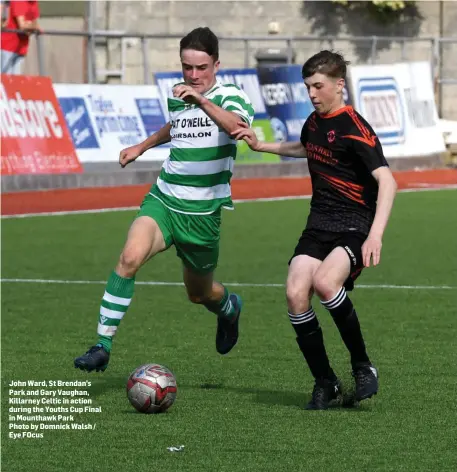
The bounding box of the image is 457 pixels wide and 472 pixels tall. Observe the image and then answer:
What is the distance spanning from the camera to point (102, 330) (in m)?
8.21

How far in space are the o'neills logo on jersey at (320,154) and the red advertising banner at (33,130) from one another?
12.3 meters

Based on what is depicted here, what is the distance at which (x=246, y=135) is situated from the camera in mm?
8031

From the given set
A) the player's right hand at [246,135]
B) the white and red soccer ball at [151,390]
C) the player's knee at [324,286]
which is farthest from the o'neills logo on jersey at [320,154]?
the white and red soccer ball at [151,390]

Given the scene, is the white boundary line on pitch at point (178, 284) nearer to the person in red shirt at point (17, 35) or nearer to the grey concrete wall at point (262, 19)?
the person in red shirt at point (17, 35)

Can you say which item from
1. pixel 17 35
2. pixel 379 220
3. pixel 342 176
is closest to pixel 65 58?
pixel 17 35

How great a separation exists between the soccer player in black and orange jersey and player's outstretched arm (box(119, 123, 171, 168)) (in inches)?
54.4

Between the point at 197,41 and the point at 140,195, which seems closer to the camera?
the point at 197,41

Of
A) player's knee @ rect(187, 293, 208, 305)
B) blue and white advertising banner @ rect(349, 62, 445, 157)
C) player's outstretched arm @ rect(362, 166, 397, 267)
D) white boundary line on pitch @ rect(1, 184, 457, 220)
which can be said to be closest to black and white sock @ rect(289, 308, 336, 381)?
player's outstretched arm @ rect(362, 166, 397, 267)

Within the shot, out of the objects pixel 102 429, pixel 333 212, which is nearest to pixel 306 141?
pixel 333 212

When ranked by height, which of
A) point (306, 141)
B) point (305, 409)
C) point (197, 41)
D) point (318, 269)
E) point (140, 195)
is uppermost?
point (197, 41)

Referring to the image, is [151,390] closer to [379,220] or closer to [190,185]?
[379,220]

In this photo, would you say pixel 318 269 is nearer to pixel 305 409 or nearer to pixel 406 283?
pixel 305 409

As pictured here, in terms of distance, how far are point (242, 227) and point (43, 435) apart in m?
11.3

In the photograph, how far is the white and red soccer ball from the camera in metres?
7.55
